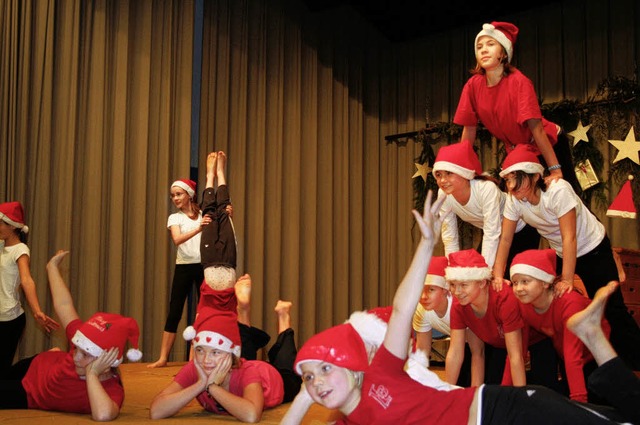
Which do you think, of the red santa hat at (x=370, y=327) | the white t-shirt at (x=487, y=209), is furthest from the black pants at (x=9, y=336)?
the white t-shirt at (x=487, y=209)

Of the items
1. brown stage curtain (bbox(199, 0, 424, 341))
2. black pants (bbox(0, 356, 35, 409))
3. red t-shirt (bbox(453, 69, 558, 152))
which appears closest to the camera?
black pants (bbox(0, 356, 35, 409))

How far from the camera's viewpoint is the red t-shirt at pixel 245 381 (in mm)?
3307

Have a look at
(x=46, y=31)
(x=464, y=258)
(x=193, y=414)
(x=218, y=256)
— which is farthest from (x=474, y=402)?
(x=46, y=31)

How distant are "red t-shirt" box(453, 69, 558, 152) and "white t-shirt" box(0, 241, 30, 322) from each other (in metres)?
2.77

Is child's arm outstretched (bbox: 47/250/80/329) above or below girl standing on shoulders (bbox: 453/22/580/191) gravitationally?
below

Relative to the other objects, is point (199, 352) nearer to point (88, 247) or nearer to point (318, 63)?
point (88, 247)

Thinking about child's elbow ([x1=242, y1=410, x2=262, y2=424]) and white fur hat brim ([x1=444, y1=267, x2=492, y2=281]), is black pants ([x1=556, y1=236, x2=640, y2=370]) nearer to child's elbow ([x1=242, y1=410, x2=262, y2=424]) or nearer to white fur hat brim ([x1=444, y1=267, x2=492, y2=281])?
white fur hat brim ([x1=444, y1=267, x2=492, y2=281])

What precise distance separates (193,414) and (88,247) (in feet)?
9.26

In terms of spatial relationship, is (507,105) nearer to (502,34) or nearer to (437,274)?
(502,34)

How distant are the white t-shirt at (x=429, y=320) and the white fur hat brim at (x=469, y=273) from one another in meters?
0.53

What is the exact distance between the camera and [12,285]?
415 cm

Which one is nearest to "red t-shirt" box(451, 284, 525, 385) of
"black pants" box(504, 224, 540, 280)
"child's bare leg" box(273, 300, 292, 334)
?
"black pants" box(504, 224, 540, 280)

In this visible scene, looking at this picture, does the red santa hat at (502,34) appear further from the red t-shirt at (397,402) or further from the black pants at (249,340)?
the black pants at (249,340)

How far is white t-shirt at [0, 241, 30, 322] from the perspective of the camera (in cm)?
407
